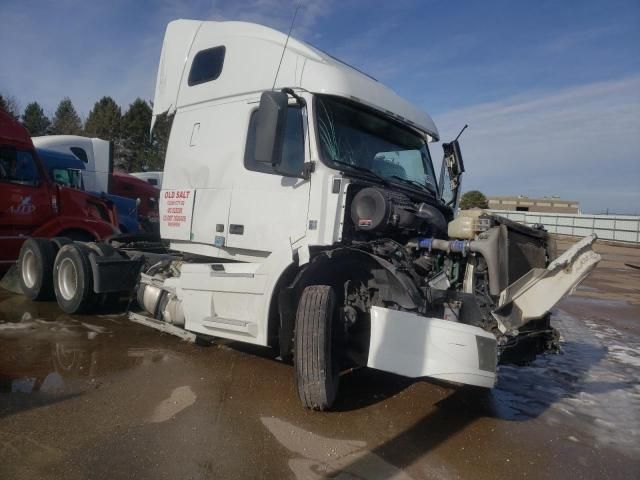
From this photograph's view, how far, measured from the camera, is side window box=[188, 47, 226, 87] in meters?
5.56

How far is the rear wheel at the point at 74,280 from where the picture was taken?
6785 mm

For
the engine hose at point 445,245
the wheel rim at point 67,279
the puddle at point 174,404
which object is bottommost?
the puddle at point 174,404

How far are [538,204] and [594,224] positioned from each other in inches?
942

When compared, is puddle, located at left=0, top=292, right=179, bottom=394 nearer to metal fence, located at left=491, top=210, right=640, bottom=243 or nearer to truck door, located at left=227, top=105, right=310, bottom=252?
truck door, located at left=227, top=105, right=310, bottom=252

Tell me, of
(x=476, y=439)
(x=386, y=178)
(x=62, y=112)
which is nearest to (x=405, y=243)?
(x=386, y=178)

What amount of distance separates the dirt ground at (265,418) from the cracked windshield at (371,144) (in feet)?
7.12

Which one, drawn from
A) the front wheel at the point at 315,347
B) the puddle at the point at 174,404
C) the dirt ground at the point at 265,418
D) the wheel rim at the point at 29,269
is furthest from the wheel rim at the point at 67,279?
the front wheel at the point at 315,347

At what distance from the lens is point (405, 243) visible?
476 cm

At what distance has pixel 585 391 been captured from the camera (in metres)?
5.28

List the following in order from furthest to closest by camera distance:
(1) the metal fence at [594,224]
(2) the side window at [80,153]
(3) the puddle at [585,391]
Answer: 1. (1) the metal fence at [594,224]
2. (2) the side window at [80,153]
3. (3) the puddle at [585,391]

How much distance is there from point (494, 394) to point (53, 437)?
3.92 meters

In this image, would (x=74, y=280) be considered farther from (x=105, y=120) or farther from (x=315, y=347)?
(x=105, y=120)

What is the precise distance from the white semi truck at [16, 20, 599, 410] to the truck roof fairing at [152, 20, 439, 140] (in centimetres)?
2

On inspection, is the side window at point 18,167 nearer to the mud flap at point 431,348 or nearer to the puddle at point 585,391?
the mud flap at point 431,348
